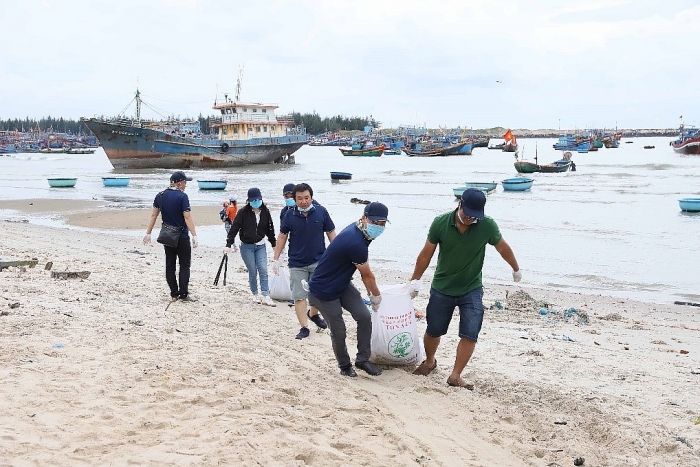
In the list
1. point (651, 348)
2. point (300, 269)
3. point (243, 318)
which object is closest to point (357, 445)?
point (300, 269)

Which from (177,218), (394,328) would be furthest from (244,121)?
(394,328)

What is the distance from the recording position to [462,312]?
4895mm

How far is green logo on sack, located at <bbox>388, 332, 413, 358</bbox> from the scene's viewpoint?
519 centimetres

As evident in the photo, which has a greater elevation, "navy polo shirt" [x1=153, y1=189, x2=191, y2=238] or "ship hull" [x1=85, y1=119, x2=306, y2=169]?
"ship hull" [x1=85, y1=119, x2=306, y2=169]

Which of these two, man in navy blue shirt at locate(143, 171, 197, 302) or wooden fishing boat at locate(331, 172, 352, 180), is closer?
man in navy blue shirt at locate(143, 171, 197, 302)

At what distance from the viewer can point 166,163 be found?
53969 millimetres

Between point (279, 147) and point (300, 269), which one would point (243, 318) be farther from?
point (279, 147)

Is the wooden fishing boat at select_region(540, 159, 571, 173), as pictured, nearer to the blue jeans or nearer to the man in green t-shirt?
the blue jeans

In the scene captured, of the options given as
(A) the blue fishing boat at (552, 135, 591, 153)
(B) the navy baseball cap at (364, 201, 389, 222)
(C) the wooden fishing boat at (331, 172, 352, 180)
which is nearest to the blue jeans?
(B) the navy baseball cap at (364, 201, 389, 222)

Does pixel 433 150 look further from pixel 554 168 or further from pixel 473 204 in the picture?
pixel 473 204

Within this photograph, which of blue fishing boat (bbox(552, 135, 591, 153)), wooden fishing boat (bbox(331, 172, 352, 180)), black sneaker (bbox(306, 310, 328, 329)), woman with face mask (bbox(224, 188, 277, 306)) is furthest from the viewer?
blue fishing boat (bbox(552, 135, 591, 153))

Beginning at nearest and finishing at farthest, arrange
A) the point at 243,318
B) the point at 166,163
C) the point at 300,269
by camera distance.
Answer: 1. the point at 300,269
2. the point at 243,318
3. the point at 166,163

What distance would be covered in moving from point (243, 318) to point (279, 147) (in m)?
49.8

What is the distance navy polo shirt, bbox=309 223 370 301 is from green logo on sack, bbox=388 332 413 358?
647 millimetres
